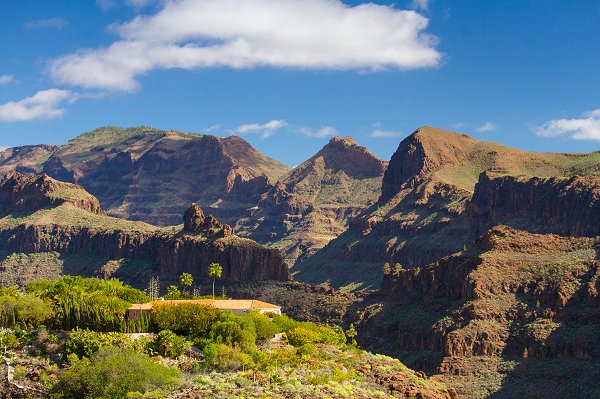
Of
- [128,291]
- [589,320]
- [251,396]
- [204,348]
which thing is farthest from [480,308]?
[251,396]

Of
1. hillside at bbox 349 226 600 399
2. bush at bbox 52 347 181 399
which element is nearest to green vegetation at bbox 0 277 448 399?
bush at bbox 52 347 181 399

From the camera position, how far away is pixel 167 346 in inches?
4483

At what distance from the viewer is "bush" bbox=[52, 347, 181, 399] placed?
323 ft

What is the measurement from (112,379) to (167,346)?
15.4 meters

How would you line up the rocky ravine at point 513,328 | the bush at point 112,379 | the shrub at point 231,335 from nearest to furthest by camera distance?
the bush at point 112,379 < the shrub at point 231,335 < the rocky ravine at point 513,328

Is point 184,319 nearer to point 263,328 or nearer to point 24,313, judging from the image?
point 263,328

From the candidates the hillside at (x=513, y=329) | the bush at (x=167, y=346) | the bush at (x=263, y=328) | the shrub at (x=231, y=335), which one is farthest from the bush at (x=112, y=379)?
the hillside at (x=513, y=329)

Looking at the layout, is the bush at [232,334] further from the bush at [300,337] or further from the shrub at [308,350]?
the bush at [300,337]

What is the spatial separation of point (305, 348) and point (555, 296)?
65437mm

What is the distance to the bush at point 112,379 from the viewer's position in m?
98.3

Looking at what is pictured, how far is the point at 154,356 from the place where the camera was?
112375 millimetres

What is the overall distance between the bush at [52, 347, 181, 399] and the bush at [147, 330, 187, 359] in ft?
33.1

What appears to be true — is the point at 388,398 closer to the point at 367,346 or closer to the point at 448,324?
the point at 448,324

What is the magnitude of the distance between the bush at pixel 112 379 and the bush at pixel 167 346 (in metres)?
10.1
